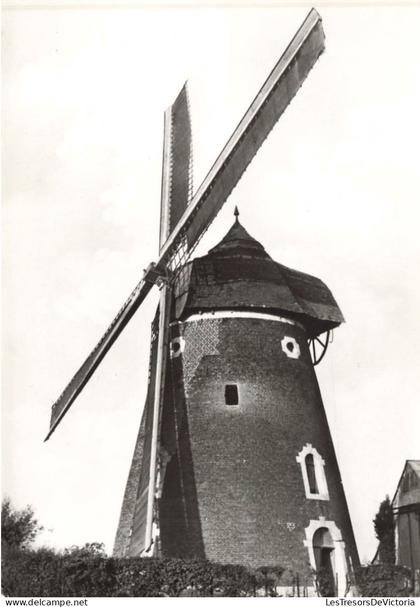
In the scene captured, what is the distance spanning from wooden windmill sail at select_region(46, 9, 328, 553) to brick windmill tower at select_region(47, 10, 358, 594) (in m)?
0.03

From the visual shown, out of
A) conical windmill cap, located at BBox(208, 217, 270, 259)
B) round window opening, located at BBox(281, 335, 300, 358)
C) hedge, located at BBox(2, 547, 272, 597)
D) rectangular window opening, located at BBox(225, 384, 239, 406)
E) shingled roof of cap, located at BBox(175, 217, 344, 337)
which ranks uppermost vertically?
conical windmill cap, located at BBox(208, 217, 270, 259)

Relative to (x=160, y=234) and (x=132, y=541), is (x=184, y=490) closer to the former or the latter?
(x=132, y=541)

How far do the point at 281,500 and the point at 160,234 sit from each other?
21.7 ft

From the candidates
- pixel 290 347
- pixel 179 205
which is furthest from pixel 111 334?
pixel 290 347

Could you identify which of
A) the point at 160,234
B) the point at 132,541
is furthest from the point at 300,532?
the point at 160,234

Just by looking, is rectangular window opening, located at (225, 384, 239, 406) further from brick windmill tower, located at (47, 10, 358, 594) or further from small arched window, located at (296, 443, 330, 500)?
small arched window, located at (296, 443, 330, 500)

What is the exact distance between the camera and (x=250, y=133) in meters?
19.1

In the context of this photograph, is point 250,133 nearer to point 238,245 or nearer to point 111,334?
point 238,245

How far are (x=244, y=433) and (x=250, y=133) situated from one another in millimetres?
6398

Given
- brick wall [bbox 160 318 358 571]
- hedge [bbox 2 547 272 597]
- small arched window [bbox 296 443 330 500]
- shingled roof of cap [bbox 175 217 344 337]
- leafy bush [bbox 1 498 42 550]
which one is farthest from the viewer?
leafy bush [bbox 1 498 42 550]

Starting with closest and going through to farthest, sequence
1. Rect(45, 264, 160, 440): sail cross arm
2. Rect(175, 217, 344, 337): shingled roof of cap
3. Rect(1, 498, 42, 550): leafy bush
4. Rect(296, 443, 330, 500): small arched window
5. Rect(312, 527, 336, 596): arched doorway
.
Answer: Rect(312, 527, 336, 596): arched doorway
Rect(296, 443, 330, 500): small arched window
Rect(45, 264, 160, 440): sail cross arm
Rect(175, 217, 344, 337): shingled roof of cap
Rect(1, 498, 42, 550): leafy bush

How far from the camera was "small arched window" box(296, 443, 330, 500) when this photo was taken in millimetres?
19453

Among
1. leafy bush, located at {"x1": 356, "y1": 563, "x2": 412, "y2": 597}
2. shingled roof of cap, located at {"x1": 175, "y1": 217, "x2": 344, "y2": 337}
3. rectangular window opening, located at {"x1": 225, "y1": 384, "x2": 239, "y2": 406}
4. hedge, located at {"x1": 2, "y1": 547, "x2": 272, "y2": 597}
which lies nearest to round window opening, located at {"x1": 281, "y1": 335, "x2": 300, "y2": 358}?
shingled roof of cap, located at {"x1": 175, "y1": 217, "x2": 344, "y2": 337}

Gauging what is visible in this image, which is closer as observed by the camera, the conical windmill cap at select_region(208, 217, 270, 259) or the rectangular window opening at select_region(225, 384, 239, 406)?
the rectangular window opening at select_region(225, 384, 239, 406)
